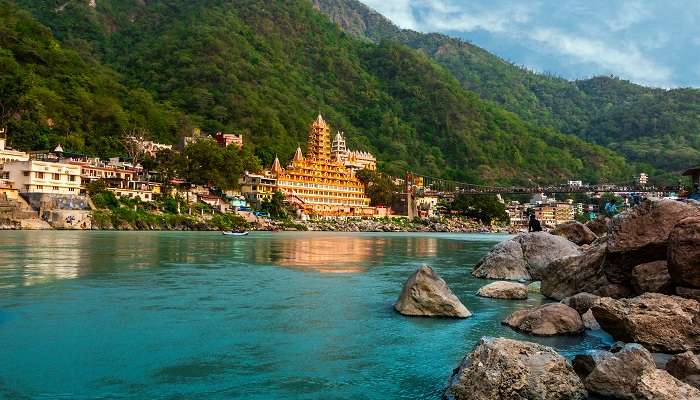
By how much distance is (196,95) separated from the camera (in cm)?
14025

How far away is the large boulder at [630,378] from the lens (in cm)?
731

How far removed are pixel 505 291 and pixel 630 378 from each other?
30.0ft

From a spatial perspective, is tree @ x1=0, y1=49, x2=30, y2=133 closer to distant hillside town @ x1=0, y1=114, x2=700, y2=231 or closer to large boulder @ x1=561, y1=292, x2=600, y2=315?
distant hillside town @ x1=0, y1=114, x2=700, y2=231

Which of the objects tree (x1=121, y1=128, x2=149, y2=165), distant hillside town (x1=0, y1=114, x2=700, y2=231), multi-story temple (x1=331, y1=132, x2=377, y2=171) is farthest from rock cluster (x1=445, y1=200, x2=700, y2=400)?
multi-story temple (x1=331, y1=132, x2=377, y2=171)

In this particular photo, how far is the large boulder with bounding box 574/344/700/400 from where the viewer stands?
7305mm

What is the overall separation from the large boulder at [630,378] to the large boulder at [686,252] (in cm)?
413

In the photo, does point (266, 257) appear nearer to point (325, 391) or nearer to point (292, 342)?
point (292, 342)

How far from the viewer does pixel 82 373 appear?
345 inches

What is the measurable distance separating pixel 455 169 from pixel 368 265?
532 feet

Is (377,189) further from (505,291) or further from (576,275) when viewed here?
(576,275)

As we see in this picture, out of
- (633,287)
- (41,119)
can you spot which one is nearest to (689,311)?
(633,287)

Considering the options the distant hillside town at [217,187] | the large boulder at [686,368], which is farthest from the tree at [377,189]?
the large boulder at [686,368]

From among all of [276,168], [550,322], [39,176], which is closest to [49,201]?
[39,176]

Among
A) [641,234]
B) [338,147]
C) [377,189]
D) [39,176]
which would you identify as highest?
[338,147]
